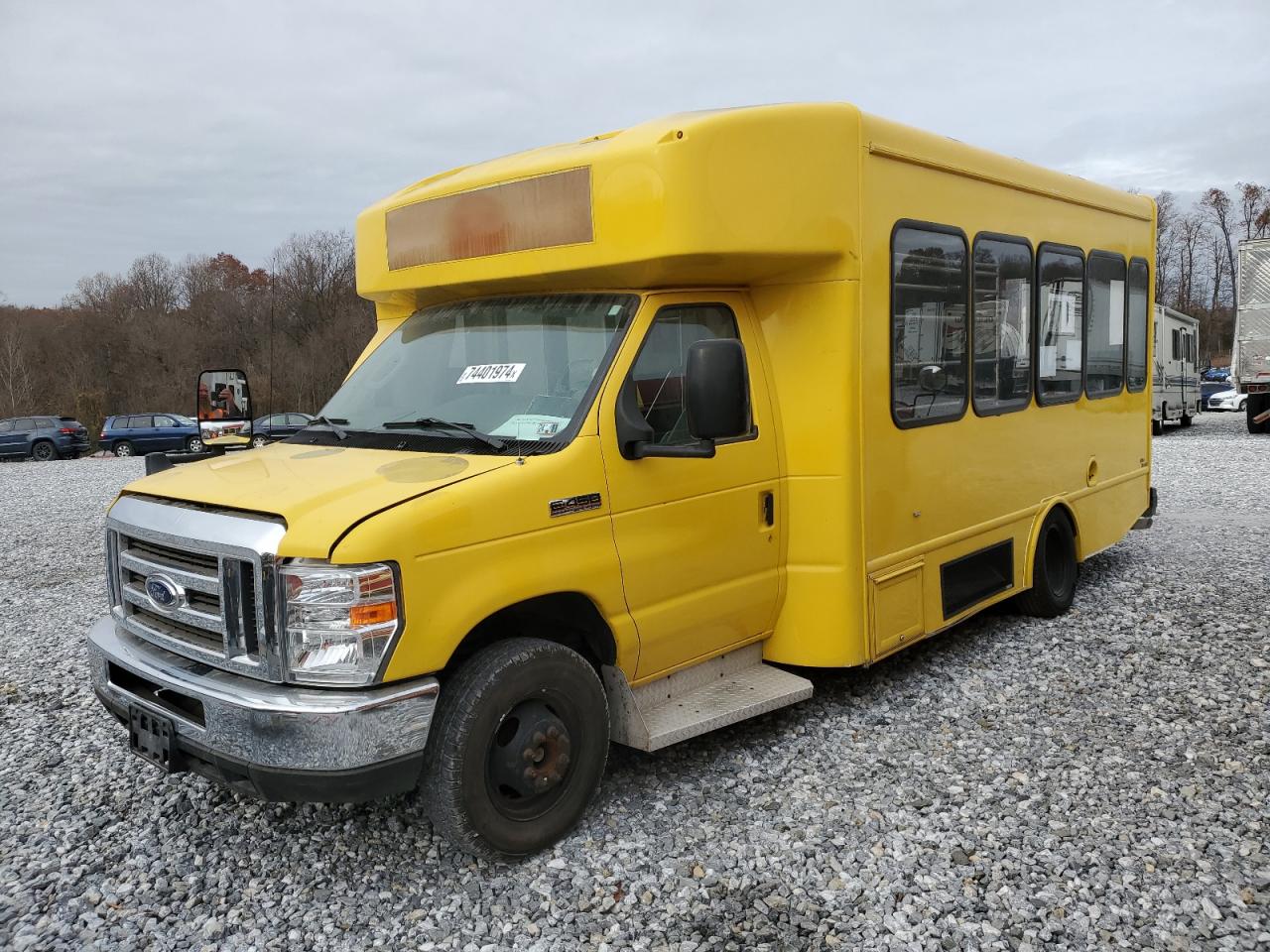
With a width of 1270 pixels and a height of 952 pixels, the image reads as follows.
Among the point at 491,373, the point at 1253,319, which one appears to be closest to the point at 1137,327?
the point at 491,373

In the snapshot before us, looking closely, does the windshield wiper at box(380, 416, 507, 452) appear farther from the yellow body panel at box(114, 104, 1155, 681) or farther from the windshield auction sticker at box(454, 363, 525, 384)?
the windshield auction sticker at box(454, 363, 525, 384)

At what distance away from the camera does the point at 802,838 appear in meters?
3.96

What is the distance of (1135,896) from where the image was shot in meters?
3.45

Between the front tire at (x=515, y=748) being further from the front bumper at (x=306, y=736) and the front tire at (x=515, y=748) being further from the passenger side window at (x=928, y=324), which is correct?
the passenger side window at (x=928, y=324)

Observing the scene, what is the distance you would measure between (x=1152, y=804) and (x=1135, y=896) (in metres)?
0.77

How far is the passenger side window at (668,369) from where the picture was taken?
4.20 meters

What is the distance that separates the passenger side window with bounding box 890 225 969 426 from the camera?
16.7ft

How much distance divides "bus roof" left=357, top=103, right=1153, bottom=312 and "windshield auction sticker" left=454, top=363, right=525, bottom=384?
477 millimetres

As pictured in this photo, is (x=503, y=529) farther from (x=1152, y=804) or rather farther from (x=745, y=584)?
(x=1152, y=804)

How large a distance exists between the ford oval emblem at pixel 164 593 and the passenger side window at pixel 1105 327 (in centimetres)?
617

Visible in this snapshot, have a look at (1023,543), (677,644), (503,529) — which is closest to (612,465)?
(503,529)

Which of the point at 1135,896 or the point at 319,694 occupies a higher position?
the point at 319,694

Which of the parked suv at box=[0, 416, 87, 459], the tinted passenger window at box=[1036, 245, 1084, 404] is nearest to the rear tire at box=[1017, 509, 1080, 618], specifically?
the tinted passenger window at box=[1036, 245, 1084, 404]

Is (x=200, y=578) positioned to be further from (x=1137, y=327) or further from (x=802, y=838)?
(x=1137, y=327)
